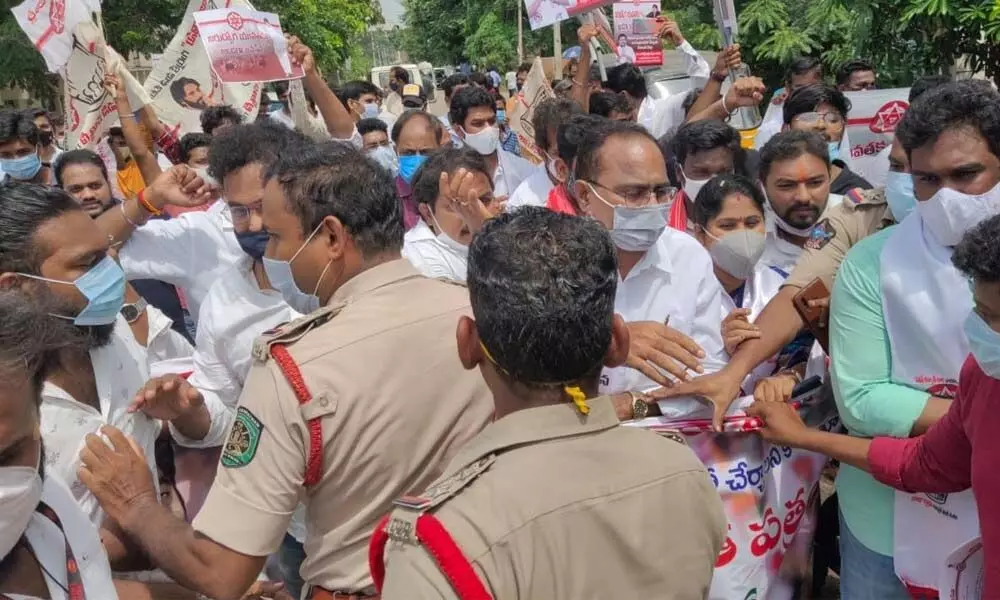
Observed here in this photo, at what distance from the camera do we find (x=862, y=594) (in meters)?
2.48

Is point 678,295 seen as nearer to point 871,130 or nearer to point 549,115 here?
point 549,115

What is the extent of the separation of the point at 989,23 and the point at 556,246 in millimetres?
9215

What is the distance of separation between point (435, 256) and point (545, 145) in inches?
75.6

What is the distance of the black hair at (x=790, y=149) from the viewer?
360 cm

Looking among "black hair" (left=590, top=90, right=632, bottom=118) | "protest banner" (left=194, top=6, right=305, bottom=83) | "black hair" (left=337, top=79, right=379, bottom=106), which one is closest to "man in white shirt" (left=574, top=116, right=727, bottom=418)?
"protest banner" (left=194, top=6, right=305, bottom=83)

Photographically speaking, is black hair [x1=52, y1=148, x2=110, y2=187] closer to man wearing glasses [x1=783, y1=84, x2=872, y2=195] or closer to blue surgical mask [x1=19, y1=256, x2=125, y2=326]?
blue surgical mask [x1=19, y1=256, x2=125, y2=326]

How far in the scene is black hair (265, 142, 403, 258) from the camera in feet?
6.56

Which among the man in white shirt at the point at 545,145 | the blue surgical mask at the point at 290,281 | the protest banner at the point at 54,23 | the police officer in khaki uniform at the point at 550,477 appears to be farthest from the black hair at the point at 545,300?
the protest banner at the point at 54,23

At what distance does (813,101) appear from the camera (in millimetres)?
5090

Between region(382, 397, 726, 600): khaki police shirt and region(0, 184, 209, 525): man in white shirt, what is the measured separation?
1.28m

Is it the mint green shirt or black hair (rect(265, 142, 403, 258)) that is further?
the mint green shirt

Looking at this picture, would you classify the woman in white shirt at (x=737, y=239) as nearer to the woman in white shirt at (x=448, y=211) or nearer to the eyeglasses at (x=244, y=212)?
the woman in white shirt at (x=448, y=211)

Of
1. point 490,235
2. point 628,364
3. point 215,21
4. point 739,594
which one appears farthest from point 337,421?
point 215,21

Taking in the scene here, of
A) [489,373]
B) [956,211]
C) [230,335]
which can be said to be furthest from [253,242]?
[956,211]
